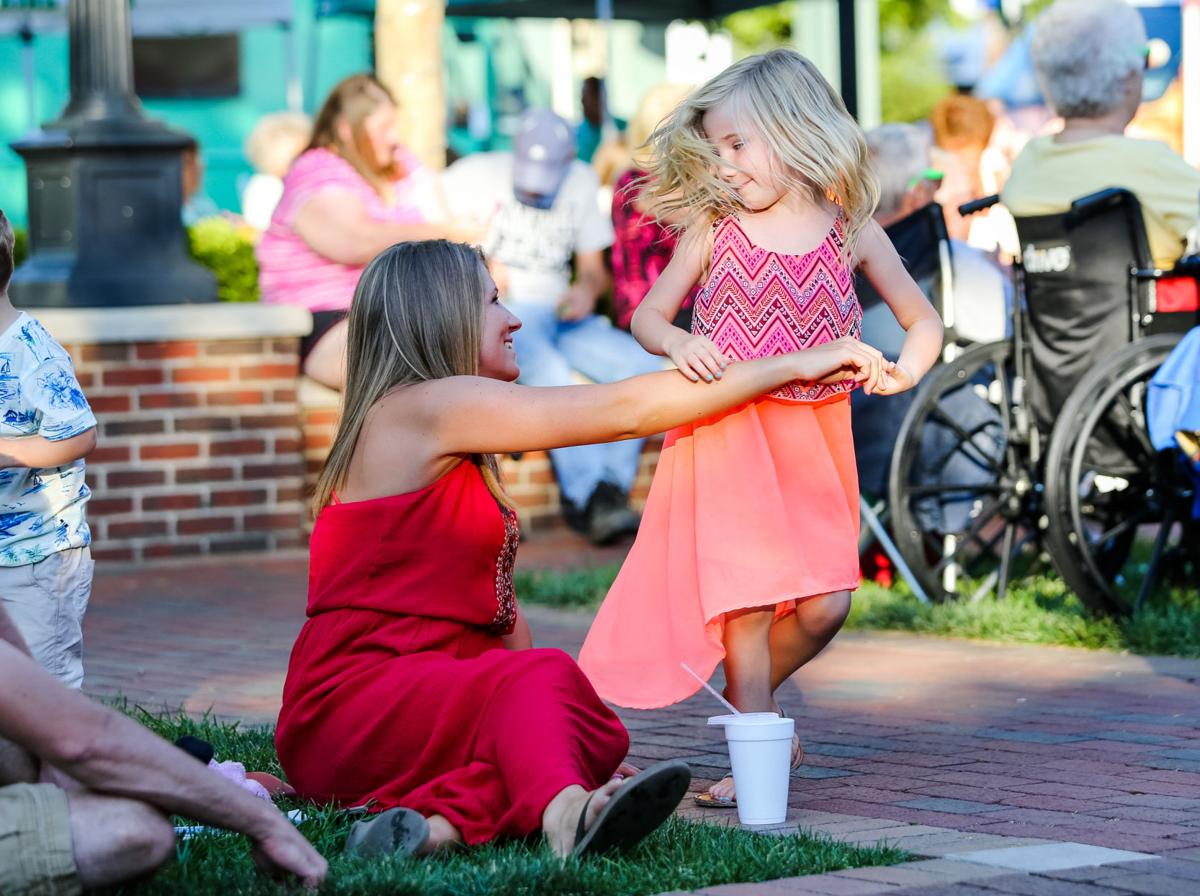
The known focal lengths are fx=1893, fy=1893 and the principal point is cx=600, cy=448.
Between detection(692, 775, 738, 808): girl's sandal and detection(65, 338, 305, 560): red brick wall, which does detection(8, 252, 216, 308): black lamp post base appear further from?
detection(692, 775, 738, 808): girl's sandal

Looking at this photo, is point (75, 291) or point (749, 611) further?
point (75, 291)

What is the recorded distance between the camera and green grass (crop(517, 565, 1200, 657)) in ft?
18.1

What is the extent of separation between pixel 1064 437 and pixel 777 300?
203 centimetres

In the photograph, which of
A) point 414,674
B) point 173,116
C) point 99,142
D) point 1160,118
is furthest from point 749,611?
point 173,116

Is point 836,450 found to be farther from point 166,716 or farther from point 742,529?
Answer: point 166,716

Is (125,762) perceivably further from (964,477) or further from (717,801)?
(964,477)

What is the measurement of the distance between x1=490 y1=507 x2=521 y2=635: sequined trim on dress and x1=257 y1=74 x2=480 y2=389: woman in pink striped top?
14.9ft

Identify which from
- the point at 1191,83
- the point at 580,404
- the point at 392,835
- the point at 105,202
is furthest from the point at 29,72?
the point at 392,835

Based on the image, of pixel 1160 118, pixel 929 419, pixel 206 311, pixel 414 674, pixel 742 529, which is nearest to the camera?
pixel 414 674

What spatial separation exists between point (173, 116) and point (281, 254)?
406 inches

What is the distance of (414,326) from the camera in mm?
3629

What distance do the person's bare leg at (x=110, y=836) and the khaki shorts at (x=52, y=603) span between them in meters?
1.27

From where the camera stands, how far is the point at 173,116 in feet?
59.9

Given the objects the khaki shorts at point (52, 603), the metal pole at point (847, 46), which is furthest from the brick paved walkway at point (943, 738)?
the metal pole at point (847, 46)
